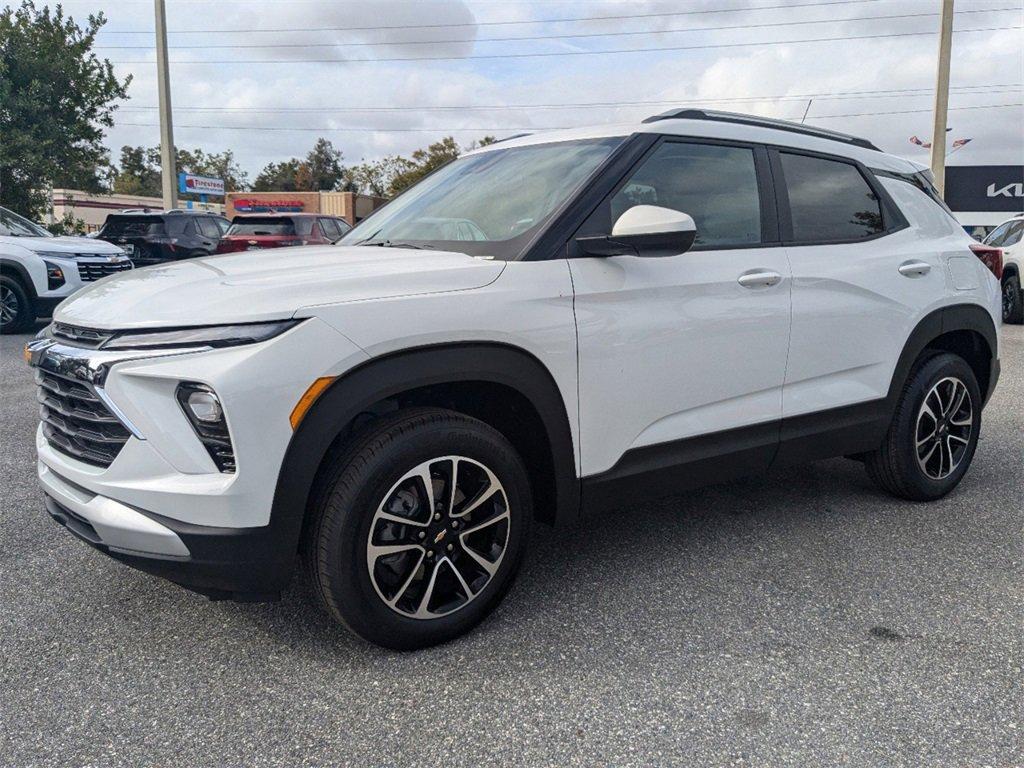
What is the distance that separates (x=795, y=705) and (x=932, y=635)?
2.42ft

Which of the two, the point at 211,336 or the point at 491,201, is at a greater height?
the point at 491,201

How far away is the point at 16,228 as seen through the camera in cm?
1080

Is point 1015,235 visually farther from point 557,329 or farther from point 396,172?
point 396,172

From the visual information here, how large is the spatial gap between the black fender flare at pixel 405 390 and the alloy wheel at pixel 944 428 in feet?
6.90

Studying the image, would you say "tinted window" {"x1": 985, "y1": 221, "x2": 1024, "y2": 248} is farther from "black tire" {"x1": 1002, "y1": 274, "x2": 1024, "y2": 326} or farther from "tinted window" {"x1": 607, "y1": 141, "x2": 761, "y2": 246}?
"tinted window" {"x1": 607, "y1": 141, "x2": 761, "y2": 246}

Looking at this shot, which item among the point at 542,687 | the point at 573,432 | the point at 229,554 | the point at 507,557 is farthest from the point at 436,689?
the point at 573,432

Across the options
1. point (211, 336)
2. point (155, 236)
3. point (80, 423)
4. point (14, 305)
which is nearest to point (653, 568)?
point (211, 336)

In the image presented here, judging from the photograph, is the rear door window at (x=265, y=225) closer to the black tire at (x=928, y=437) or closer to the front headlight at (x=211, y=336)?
the black tire at (x=928, y=437)

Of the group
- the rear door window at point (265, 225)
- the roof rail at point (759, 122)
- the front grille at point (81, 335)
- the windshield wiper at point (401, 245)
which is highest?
the roof rail at point (759, 122)

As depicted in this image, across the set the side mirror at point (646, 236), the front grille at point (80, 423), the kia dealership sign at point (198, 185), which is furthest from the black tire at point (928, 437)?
the kia dealership sign at point (198, 185)

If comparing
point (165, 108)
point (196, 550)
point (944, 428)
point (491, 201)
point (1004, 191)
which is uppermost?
point (165, 108)

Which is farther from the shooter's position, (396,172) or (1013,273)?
(396,172)

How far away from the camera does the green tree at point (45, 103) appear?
19484 mm

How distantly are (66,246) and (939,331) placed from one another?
10041mm
